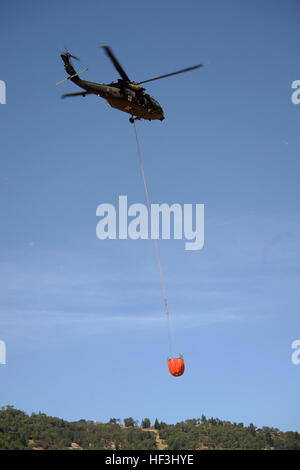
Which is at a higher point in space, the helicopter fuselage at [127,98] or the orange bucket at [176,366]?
the helicopter fuselage at [127,98]

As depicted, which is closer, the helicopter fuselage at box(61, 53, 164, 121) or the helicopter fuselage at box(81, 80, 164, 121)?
the helicopter fuselage at box(61, 53, 164, 121)

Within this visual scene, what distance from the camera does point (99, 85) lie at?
143ft

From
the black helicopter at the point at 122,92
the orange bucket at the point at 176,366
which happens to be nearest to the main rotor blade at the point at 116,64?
the black helicopter at the point at 122,92

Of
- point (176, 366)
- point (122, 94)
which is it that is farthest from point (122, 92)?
point (176, 366)

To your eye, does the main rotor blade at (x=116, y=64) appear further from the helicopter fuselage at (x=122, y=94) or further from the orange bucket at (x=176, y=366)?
the orange bucket at (x=176, y=366)

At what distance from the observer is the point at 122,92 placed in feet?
145

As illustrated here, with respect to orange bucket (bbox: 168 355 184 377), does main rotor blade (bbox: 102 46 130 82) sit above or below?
above

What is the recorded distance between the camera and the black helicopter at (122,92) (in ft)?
142

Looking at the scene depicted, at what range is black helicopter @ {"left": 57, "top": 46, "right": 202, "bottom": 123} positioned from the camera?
4319cm

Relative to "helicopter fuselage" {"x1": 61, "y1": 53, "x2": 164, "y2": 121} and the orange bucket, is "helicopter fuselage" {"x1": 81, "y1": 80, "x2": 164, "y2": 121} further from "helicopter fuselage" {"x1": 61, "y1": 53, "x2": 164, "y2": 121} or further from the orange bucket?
the orange bucket

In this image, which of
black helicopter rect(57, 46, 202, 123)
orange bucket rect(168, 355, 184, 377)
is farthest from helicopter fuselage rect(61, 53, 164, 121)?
orange bucket rect(168, 355, 184, 377)

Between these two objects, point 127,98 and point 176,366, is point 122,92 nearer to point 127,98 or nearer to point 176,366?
Result: point 127,98
